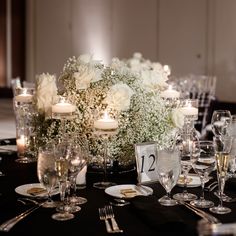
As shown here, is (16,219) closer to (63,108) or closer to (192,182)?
(63,108)

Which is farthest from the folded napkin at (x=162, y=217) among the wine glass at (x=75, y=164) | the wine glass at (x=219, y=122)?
the wine glass at (x=219, y=122)

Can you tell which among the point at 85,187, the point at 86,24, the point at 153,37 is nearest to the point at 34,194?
the point at 85,187

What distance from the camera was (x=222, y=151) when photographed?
5.96ft

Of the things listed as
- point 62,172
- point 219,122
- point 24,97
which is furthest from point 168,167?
point 24,97

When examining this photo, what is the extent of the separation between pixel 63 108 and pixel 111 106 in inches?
7.9

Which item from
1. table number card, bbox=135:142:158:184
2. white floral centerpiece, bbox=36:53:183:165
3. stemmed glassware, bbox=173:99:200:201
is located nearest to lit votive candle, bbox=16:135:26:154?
white floral centerpiece, bbox=36:53:183:165

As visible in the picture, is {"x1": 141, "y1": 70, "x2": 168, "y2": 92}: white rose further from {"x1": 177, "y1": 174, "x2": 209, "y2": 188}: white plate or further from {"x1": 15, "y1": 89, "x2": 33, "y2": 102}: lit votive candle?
{"x1": 15, "y1": 89, "x2": 33, "y2": 102}: lit votive candle

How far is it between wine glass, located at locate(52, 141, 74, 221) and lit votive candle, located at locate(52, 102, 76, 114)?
14.4 inches

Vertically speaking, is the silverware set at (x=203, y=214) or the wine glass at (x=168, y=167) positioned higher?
the wine glass at (x=168, y=167)

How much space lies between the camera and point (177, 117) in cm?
226

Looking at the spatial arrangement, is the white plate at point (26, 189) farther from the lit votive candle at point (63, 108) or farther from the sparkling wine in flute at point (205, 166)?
the sparkling wine in flute at point (205, 166)

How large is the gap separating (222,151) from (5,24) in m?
7.26

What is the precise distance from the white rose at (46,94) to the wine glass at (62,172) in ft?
1.64

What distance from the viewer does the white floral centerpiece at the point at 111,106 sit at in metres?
2.20
